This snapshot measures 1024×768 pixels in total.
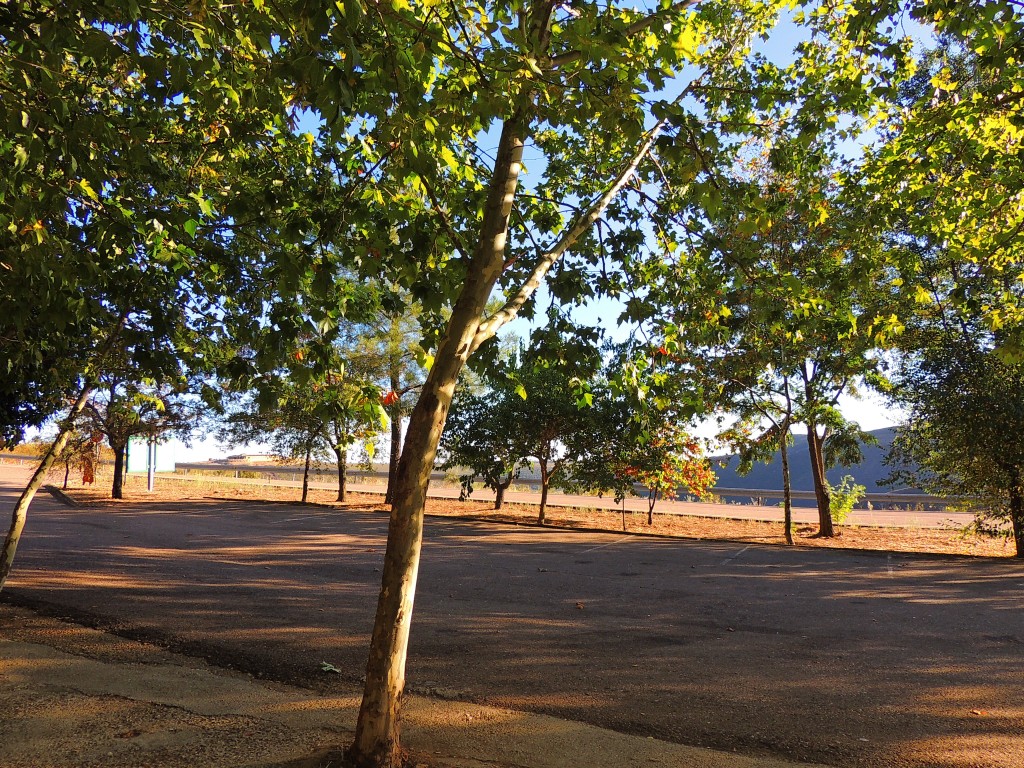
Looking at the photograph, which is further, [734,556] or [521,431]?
[521,431]

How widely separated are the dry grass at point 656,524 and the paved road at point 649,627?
8.33 feet

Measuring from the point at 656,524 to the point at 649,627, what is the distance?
549 inches

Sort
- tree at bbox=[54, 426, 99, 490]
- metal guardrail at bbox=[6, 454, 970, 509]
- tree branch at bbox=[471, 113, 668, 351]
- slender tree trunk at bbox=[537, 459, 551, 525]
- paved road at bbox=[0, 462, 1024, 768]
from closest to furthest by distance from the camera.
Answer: tree branch at bbox=[471, 113, 668, 351], paved road at bbox=[0, 462, 1024, 768], slender tree trunk at bbox=[537, 459, 551, 525], tree at bbox=[54, 426, 99, 490], metal guardrail at bbox=[6, 454, 970, 509]

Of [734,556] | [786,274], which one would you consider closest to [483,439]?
[734,556]

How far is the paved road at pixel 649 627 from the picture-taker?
488cm

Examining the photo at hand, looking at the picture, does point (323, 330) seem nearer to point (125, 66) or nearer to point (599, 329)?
point (599, 329)

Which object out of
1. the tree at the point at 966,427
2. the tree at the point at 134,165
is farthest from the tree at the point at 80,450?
the tree at the point at 966,427

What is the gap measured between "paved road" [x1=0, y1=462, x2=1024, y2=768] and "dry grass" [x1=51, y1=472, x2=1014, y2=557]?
8.33ft

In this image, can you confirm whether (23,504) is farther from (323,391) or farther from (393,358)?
(393,358)

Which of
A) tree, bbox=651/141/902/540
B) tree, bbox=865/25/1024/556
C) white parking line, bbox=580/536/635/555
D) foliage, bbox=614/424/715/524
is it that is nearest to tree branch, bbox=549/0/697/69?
tree, bbox=651/141/902/540

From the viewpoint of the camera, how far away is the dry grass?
16.6 m

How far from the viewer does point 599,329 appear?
238 inches

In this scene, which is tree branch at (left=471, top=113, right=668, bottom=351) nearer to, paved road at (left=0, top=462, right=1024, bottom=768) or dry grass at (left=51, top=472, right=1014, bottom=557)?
paved road at (left=0, top=462, right=1024, bottom=768)

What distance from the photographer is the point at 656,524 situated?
69.4 ft
